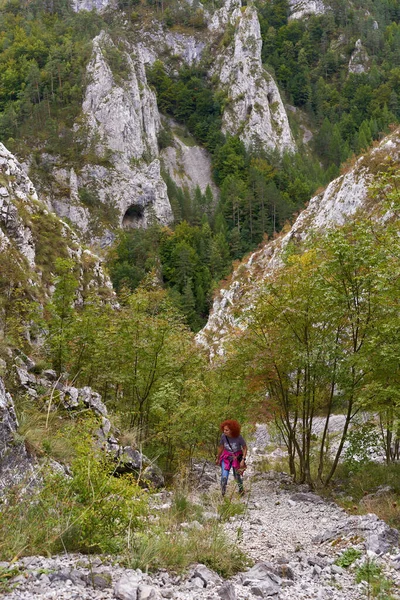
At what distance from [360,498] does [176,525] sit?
4974mm

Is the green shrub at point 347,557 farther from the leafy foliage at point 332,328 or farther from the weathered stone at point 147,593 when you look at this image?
the weathered stone at point 147,593

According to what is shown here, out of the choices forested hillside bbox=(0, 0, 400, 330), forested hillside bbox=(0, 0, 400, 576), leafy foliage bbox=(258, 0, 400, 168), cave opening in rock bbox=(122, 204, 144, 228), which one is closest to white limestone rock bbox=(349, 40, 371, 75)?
forested hillside bbox=(0, 0, 400, 330)

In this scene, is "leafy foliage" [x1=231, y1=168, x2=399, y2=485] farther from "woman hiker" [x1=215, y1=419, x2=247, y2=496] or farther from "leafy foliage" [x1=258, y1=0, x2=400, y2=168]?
"leafy foliage" [x1=258, y1=0, x2=400, y2=168]

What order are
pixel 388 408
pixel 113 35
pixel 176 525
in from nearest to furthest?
pixel 176 525
pixel 388 408
pixel 113 35

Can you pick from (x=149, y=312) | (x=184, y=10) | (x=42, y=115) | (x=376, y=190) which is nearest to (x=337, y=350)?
(x=376, y=190)

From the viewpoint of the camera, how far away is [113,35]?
9500cm

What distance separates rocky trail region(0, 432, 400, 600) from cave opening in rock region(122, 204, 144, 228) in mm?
74894

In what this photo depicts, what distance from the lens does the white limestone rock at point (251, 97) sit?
100812mm

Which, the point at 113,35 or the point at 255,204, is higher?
the point at 113,35

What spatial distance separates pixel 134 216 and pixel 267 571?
7943 cm

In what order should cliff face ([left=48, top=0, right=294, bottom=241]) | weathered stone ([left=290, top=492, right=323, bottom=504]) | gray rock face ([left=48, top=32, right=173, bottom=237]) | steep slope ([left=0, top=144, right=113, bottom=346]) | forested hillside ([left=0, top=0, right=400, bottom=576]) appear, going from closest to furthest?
forested hillside ([left=0, top=0, right=400, bottom=576])
weathered stone ([left=290, top=492, right=323, bottom=504])
steep slope ([left=0, top=144, right=113, bottom=346])
gray rock face ([left=48, top=32, right=173, bottom=237])
cliff face ([left=48, top=0, right=294, bottom=241])

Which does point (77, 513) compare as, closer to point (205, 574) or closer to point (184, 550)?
point (184, 550)

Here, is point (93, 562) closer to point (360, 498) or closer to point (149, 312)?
point (360, 498)

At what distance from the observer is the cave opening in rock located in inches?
3171
